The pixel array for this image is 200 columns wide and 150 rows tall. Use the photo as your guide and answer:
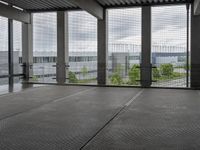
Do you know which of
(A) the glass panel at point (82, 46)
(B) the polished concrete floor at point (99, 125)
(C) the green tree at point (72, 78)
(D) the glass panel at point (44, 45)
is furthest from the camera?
(D) the glass panel at point (44, 45)

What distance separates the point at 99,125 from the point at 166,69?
7811 mm

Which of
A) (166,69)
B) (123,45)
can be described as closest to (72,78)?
(123,45)

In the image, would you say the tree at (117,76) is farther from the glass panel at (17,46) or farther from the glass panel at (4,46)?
the glass panel at (4,46)

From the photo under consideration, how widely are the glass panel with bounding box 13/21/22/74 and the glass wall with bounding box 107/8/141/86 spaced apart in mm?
4353

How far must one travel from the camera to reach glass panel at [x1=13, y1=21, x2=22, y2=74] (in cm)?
1350

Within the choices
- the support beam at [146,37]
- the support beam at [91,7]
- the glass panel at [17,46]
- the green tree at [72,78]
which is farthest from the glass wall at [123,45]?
the glass panel at [17,46]

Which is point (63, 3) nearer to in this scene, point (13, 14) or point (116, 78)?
point (13, 14)

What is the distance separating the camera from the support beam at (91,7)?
9.38m

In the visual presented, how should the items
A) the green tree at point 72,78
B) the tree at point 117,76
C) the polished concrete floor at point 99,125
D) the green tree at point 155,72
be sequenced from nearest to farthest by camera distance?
the polished concrete floor at point 99,125
the green tree at point 155,72
the tree at point 117,76
the green tree at point 72,78

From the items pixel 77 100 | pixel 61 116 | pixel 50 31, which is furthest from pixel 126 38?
pixel 61 116

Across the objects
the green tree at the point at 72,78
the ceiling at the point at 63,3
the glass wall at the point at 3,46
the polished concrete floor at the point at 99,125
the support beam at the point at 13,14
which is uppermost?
the ceiling at the point at 63,3

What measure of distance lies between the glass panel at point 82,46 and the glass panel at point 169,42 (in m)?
2.71

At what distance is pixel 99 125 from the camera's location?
15.8 ft

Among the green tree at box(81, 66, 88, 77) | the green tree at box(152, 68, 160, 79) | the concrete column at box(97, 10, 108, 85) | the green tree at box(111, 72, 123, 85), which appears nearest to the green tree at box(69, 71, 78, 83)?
the green tree at box(81, 66, 88, 77)
